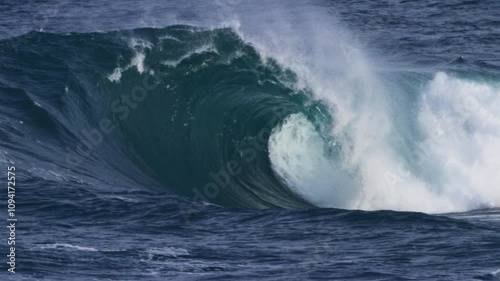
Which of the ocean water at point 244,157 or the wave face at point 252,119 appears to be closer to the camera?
the ocean water at point 244,157

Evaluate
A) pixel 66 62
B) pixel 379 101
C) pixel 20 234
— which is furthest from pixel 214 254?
pixel 66 62

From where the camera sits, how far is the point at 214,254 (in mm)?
20750

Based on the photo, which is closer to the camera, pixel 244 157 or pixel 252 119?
pixel 244 157

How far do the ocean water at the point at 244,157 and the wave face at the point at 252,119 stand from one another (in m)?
0.06

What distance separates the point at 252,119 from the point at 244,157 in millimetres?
1655

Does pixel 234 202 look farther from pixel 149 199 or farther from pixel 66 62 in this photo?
pixel 66 62

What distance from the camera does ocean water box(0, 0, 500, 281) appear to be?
67.4 ft

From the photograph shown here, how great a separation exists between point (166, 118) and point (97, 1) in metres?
26.0

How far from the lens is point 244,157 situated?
96.5 feet

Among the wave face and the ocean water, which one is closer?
the ocean water

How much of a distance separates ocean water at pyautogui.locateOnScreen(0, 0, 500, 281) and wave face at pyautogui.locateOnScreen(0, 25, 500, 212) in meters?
0.06

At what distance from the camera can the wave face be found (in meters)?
28.2

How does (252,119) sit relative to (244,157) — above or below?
above

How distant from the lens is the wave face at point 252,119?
92.6 ft
